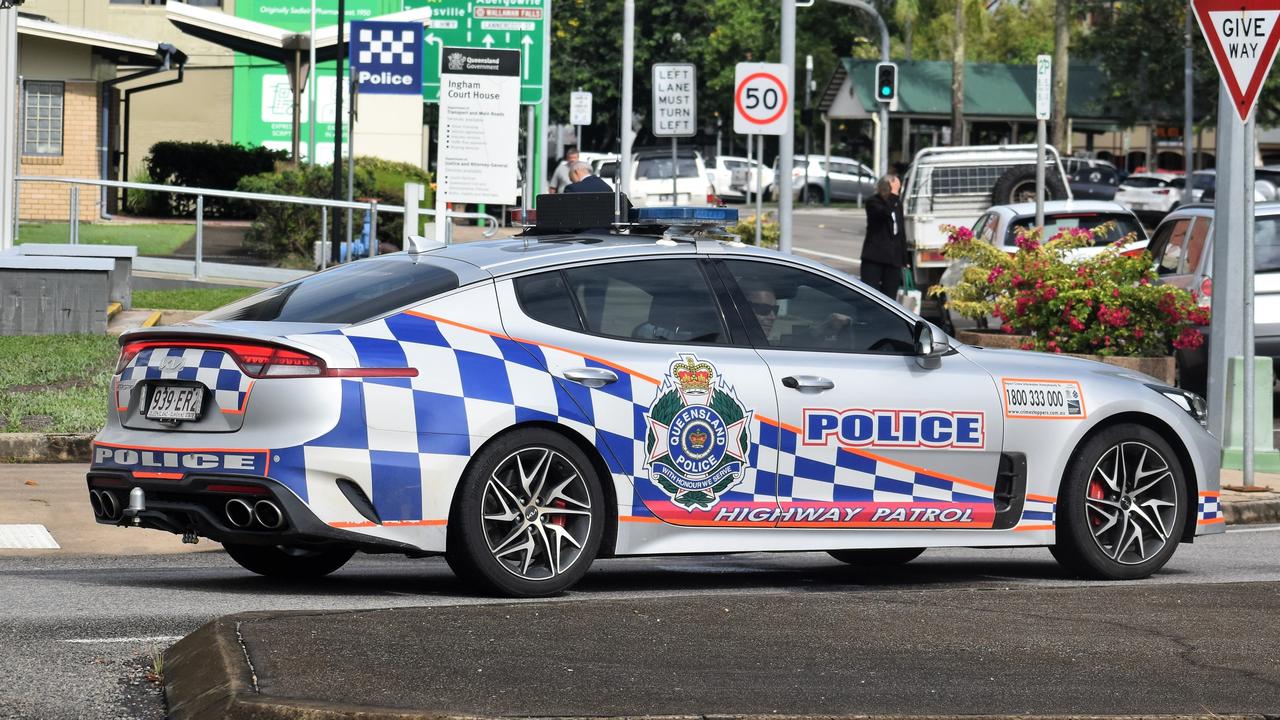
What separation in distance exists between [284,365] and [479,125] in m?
10.1

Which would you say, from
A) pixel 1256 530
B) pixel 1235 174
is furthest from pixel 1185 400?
pixel 1235 174

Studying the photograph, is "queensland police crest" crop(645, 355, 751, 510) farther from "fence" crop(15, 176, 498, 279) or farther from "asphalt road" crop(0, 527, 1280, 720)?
"fence" crop(15, 176, 498, 279)

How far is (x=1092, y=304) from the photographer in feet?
52.1

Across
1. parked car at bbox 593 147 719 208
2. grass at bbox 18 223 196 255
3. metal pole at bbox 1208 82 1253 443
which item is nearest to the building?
grass at bbox 18 223 196 255

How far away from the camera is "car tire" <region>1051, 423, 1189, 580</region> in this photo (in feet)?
27.9

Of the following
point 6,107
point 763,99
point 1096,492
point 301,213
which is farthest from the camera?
point 301,213

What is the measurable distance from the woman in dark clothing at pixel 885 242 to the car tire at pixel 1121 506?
1158 centimetres

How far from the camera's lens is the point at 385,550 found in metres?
7.36

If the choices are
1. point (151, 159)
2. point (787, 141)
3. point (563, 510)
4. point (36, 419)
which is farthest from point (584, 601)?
point (151, 159)

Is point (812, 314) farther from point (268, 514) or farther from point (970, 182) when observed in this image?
point (970, 182)

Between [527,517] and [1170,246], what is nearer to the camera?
[527,517]

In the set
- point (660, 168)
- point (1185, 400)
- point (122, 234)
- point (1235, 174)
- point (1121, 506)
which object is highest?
point (660, 168)

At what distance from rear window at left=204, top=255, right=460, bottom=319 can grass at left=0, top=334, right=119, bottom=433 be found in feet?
17.2

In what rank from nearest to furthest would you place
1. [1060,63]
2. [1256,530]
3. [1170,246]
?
[1256,530], [1170,246], [1060,63]
